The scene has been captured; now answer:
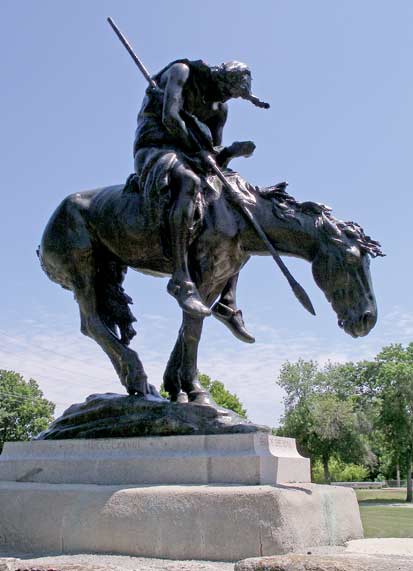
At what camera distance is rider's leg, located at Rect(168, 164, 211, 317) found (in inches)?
246

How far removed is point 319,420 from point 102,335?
1825 inches

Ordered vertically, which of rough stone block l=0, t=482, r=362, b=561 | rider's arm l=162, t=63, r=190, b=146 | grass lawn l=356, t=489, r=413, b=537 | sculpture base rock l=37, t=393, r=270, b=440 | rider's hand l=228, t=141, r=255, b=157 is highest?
rider's arm l=162, t=63, r=190, b=146

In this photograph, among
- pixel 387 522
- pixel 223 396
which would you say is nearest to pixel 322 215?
pixel 387 522

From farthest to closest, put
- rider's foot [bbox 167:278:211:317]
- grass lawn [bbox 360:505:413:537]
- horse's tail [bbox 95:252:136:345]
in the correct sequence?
grass lawn [bbox 360:505:413:537]
horse's tail [bbox 95:252:136:345]
rider's foot [bbox 167:278:211:317]

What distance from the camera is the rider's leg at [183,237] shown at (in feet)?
20.5

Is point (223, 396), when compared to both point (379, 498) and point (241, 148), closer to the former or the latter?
point (379, 498)

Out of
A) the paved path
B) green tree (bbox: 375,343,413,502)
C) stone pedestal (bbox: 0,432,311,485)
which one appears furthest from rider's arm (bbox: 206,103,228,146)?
green tree (bbox: 375,343,413,502)

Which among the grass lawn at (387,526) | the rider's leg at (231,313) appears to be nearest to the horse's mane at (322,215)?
the rider's leg at (231,313)

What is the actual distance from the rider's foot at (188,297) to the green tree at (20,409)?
4354cm

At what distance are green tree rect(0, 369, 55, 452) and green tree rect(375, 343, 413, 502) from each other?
26518 mm

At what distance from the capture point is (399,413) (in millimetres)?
49625

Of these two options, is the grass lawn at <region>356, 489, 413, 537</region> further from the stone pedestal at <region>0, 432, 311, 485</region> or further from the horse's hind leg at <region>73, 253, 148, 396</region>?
the horse's hind leg at <region>73, 253, 148, 396</region>

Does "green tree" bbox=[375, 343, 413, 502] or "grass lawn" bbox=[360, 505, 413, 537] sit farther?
"green tree" bbox=[375, 343, 413, 502]

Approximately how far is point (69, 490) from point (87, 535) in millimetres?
492
